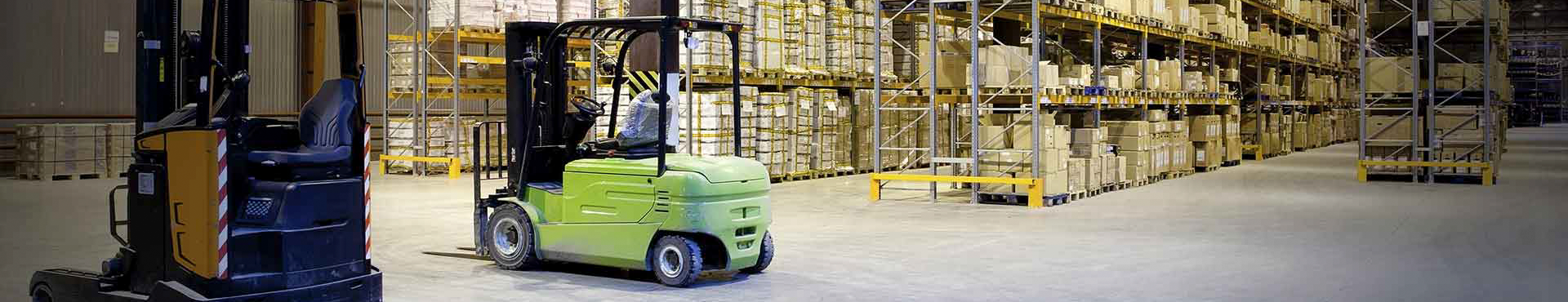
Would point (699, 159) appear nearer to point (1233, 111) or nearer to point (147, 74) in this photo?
point (147, 74)

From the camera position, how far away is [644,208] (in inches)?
297

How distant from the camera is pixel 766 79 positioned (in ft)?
52.8

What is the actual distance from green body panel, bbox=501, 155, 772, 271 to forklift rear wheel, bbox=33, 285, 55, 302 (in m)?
2.55

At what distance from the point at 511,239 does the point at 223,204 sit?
113 inches

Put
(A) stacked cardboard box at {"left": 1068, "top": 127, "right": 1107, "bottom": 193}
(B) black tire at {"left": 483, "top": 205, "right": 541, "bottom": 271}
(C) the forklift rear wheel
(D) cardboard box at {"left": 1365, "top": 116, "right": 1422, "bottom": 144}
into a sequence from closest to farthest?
(C) the forklift rear wheel → (B) black tire at {"left": 483, "top": 205, "right": 541, "bottom": 271} → (A) stacked cardboard box at {"left": 1068, "top": 127, "right": 1107, "bottom": 193} → (D) cardboard box at {"left": 1365, "top": 116, "right": 1422, "bottom": 144}

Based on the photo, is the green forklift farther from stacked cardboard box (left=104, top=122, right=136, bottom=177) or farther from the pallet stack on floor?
stacked cardboard box (left=104, top=122, right=136, bottom=177)

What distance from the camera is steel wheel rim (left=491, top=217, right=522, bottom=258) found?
816cm

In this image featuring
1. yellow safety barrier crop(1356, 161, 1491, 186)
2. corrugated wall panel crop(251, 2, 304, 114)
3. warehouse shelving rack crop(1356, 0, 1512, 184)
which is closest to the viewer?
yellow safety barrier crop(1356, 161, 1491, 186)

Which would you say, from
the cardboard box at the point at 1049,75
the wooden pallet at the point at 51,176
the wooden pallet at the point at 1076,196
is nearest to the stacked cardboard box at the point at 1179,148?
the wooden pallet at the point at 1076,196

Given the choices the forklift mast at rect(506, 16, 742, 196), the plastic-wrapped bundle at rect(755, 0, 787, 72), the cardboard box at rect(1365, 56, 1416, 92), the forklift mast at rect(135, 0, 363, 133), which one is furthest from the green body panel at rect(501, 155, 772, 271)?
the cardboard box at rect(1365, 56, 1416, 92)

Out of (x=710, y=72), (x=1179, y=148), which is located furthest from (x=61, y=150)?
(x=1179, y=148)

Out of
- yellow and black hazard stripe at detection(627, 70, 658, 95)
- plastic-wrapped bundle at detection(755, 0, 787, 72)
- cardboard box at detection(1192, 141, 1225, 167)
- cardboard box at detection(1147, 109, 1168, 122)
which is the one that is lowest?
cardboard box at detection(1192, 141, 1225, 167)

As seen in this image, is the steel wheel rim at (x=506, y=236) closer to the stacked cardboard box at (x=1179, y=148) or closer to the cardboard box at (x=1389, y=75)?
the stacked cardboard box at (x=1179, y=148)

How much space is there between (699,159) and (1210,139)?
1333 centimetres
